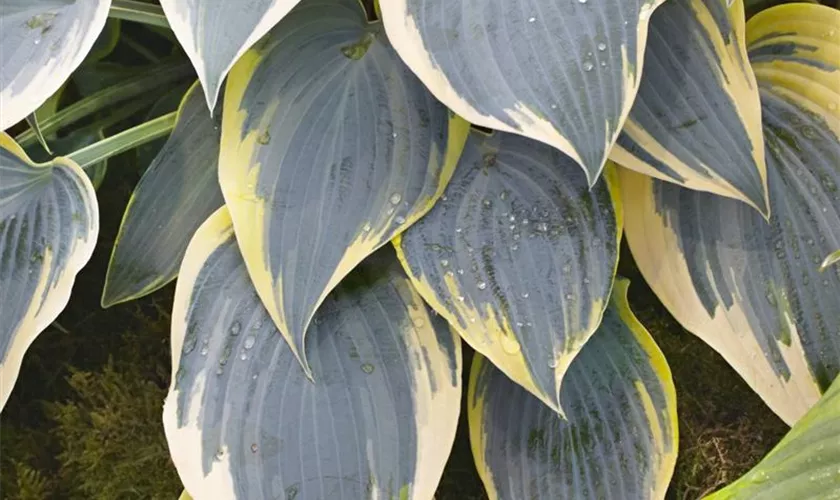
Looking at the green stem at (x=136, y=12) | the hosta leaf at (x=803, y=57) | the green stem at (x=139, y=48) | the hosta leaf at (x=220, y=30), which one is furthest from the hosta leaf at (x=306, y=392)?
the green stem at (x=139, y=48)

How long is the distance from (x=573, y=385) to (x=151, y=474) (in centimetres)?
46

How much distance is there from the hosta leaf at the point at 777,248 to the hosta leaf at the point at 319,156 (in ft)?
0.71

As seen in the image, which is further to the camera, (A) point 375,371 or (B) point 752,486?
(A) point 375,371

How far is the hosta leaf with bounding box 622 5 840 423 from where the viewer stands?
652 mm

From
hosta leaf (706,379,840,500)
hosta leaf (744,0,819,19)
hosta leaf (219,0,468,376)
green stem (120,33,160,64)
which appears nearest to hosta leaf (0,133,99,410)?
hosta leaf (219,0,468,376)

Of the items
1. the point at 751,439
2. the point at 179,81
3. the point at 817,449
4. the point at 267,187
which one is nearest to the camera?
the point at 817,449

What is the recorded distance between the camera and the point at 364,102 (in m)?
0.65

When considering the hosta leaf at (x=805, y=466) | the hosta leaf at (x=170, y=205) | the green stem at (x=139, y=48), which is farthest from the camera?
the green stem at (x=139, y=48)

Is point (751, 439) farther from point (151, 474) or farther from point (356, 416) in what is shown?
point (151, 474)

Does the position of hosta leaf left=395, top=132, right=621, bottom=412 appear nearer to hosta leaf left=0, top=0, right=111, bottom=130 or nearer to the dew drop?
the dew drop

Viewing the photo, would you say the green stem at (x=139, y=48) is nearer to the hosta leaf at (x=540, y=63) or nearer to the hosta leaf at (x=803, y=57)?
the hosta leaf at (x=540, y=63)

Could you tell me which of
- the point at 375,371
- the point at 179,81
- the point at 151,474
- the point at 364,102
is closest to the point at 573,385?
the point at 375,371

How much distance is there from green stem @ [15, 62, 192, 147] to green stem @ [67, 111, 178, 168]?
151 millimetres

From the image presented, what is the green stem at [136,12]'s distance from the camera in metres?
0.79
